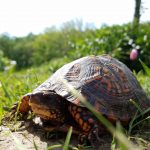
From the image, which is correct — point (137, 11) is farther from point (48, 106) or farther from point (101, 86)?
point (48, 106)

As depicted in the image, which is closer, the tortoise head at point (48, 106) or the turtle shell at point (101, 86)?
the tortoise head at point (48, 106)

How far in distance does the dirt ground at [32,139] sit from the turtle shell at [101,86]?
0.25 meters

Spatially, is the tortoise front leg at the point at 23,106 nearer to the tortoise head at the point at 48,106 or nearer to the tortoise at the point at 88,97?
the tortoise at the point at 88,97

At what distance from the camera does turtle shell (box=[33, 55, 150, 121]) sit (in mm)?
2720

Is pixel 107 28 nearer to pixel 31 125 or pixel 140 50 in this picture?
pixel 140 50

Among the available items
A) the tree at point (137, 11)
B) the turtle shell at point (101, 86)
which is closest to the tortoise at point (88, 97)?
the turtle shell at point (101, 86)

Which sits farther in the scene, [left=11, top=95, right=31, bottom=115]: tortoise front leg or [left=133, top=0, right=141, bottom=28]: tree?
[left=133, top=0, right=141, bottom=28]: tree

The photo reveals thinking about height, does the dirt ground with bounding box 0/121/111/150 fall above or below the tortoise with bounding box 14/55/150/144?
below

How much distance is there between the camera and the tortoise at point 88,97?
8.53 feet

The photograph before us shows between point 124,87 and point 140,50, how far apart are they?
8549mm

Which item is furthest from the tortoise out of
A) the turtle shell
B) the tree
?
the tree

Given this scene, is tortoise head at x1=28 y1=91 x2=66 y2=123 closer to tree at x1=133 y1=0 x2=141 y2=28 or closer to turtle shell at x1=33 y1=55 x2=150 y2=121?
turtle shell at x1=33 y1=55 x2=150 y2=121

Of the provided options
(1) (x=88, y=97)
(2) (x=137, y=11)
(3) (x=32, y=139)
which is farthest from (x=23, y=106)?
(2) (x=137, y=11)

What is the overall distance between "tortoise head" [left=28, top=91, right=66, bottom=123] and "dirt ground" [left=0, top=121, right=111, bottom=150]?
0.13 m
